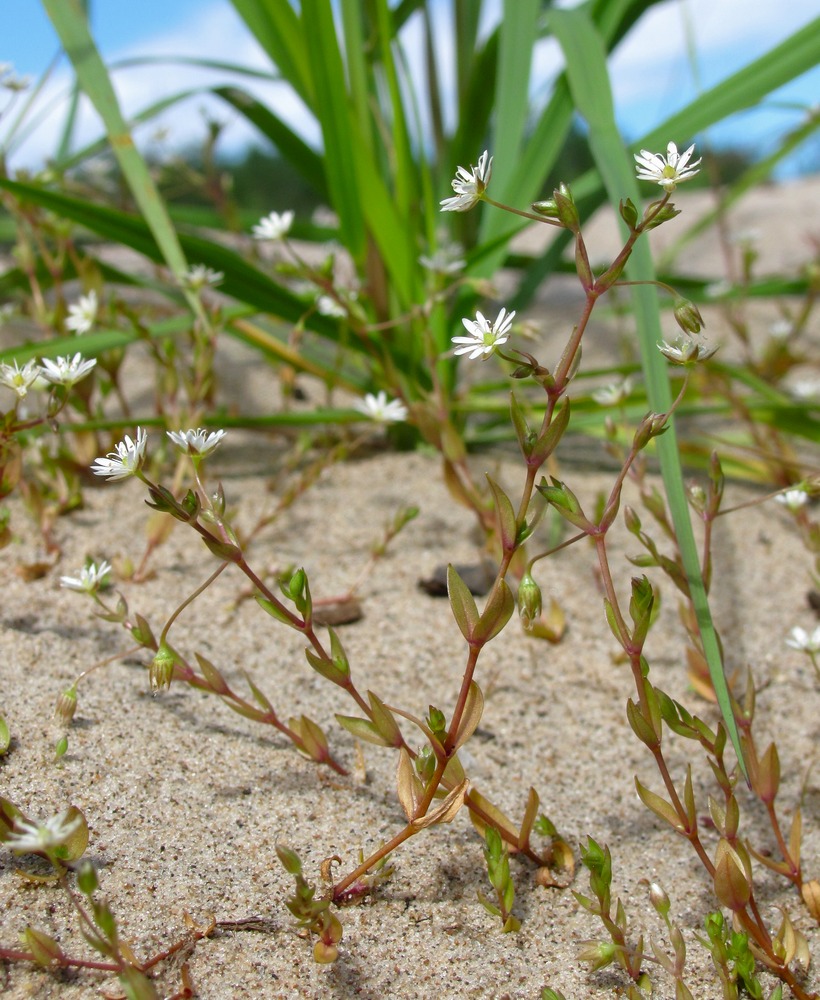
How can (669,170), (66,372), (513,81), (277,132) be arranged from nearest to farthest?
(669,170)
(66,372)
(513,81)
(277,132)

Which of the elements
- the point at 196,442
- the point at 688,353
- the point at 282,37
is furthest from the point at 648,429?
the point at 282,37

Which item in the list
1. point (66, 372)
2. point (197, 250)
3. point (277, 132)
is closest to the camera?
point (66, 372)

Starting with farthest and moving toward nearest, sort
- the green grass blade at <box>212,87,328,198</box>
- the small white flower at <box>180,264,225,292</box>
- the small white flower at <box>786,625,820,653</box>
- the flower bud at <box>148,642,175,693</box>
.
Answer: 1. the green grass blade at <box>212,87,328,198</box>
2. the small white flower at <box>180,264,225,292</box>
3. the small white flower at <box>786,625,820,653</box>
4. the flower bud at <box>148,642,175,693</box>

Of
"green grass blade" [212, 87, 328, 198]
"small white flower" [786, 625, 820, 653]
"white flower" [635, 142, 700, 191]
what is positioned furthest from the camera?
"green grass blade" [212, 87, 328, 198]

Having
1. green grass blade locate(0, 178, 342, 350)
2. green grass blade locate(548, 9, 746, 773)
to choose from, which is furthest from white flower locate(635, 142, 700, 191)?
green grass blade locate(0, 178, 342, 350)

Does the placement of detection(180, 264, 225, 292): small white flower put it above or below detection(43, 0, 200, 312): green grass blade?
below

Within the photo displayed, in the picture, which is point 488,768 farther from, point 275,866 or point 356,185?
point 356,185

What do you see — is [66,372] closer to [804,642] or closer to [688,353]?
[688,353]

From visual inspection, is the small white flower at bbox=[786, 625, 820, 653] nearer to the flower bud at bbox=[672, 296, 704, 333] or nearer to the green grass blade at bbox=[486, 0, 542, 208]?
the flower bud at bbox=[672, 296, 704, 333]
